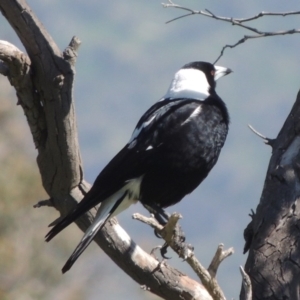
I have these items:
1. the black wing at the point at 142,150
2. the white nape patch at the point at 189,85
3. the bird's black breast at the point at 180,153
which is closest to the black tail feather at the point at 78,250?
the black wing at the point at 142,150

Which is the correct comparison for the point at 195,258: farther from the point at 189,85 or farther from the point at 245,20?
the point at 189,85

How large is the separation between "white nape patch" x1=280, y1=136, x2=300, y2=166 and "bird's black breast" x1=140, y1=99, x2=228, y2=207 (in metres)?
0.53

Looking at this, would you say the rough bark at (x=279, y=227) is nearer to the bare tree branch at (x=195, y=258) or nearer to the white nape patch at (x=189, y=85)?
the bare tree branch at (x=195, y=258)

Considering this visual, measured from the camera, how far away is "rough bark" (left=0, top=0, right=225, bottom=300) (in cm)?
312

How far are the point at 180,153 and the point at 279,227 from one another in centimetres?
69

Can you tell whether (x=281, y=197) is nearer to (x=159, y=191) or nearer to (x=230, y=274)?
(x=159, y=191)

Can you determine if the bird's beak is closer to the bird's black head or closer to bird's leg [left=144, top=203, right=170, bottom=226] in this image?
the bird's black head

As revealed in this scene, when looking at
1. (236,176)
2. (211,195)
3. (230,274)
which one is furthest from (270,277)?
(236,176)

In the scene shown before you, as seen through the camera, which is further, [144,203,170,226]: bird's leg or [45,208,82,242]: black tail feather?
[144,203,170,226]: bird's leg

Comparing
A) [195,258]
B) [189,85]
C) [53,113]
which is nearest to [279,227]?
[195,258]

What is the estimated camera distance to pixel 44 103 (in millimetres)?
3213

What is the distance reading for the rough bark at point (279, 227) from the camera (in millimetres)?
3387

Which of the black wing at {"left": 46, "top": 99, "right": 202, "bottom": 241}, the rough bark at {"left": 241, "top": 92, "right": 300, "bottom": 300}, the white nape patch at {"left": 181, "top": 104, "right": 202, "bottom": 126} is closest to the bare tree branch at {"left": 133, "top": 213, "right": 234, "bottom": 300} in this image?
the rough bark at {"left": 241, "top": 92, "right": 300, "bottom": 300}

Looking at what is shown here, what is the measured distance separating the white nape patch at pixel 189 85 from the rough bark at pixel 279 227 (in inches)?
35.5
